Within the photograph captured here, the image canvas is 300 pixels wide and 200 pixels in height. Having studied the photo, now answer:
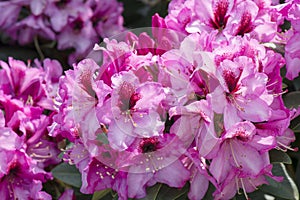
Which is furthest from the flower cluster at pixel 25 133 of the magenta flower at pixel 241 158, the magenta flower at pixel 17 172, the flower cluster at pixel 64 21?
the magenta flower at pixel 241 158

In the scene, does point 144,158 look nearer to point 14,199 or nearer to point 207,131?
point 207,131

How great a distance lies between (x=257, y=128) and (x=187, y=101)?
0.43 ft

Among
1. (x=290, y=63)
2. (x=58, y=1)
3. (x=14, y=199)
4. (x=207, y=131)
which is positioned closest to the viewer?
(x=207, y=131)

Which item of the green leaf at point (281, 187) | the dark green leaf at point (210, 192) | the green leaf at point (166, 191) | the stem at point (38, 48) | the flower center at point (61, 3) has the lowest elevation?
the stem at point (38, 48)

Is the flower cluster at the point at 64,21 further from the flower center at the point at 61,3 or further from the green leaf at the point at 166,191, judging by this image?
the green leaf at the point at 166,191

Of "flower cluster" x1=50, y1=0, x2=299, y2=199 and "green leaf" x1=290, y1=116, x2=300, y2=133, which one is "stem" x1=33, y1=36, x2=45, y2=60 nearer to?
"flower cluster" x1=50, y1=0, x2=299, y2=199

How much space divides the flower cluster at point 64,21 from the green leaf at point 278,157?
75 cm

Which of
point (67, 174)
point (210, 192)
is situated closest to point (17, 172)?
point (67, 174)

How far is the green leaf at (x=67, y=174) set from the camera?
56.0 inches

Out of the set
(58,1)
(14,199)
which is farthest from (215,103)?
(58,1)

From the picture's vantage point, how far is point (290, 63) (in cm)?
123

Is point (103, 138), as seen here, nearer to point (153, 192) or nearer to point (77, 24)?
point (153, 192)

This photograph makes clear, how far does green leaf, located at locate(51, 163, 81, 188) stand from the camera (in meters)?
1.42

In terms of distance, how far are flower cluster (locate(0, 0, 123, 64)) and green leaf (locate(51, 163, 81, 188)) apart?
0.48m
